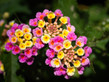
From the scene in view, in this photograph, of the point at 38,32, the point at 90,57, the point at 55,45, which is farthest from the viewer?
the point at 90,57

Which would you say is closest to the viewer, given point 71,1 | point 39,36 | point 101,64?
point 39,36

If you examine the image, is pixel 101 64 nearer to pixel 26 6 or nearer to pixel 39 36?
pixel 39 36

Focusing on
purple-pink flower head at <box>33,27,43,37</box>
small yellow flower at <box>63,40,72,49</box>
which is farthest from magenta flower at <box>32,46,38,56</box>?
small yellow flower at <box>63,40,72,49</box>

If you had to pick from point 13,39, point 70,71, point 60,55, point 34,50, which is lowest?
point 70,71

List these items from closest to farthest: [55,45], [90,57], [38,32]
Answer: [55,45] → [38,32] → [90,57]

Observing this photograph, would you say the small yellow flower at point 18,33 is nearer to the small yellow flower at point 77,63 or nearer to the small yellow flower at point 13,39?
the small yellow flower at point 13,39

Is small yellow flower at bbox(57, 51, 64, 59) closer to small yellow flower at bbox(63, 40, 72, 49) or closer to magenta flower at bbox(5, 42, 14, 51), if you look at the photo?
small yellow flower at bbox(63, 40, 72, 49)

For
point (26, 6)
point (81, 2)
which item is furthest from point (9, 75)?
point (81, 2)

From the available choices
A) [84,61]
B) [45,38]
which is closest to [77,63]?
[84,61]

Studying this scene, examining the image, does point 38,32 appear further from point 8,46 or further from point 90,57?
point 90,57
